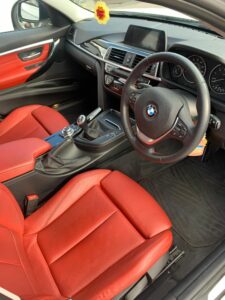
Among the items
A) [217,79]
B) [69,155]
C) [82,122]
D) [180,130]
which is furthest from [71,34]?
[180,130]

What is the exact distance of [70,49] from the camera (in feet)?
7.75

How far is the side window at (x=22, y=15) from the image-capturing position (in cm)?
238

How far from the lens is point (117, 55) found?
6.34 feet

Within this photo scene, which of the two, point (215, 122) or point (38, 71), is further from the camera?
point (38, 71)

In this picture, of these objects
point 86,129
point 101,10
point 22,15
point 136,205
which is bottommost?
point 136,205

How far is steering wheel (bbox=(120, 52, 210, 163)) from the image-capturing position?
1.18 meters

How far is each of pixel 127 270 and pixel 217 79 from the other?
2.68 feet

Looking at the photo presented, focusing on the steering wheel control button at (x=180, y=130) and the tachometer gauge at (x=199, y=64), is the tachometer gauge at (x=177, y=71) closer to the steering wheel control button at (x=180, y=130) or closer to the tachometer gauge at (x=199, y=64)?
the tachometer gauge at (x=199, y=64)

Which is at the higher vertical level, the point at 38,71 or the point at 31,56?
the point at 31,56

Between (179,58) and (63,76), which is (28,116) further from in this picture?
(179,58)

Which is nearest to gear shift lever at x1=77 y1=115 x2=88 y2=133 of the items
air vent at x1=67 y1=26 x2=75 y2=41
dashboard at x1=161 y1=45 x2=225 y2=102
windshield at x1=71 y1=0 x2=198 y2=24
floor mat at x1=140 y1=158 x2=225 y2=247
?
dashboard at x1=161 y1=45 x2=225 y2=102

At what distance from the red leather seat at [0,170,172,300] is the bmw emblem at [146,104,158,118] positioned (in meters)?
0.33

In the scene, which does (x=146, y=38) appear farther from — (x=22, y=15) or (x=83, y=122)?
(x=22, y=15)

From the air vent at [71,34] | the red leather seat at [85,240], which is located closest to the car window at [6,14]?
the air vent at [71,34]
